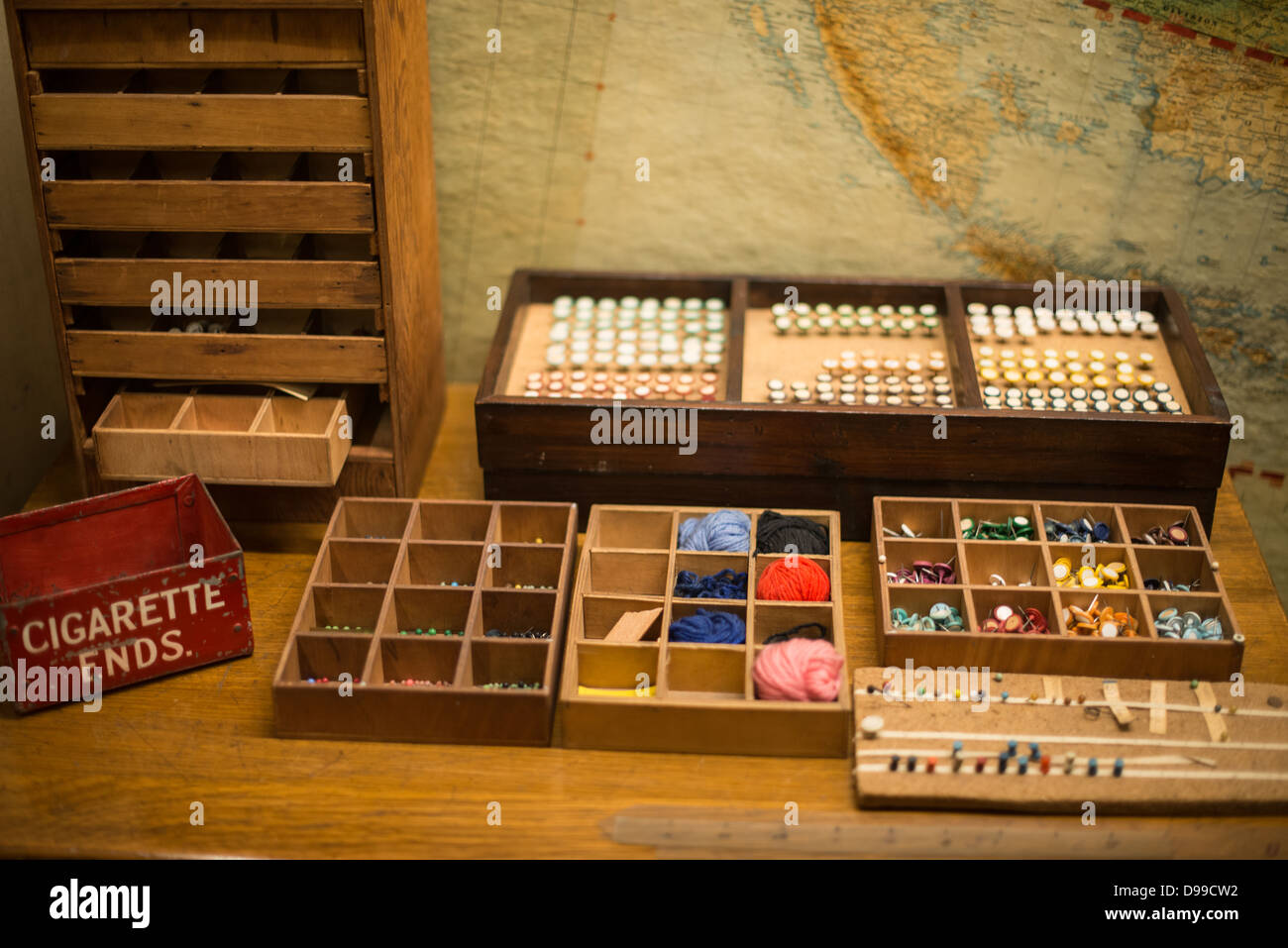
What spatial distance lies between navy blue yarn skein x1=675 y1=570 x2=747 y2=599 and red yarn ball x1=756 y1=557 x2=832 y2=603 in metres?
0.05

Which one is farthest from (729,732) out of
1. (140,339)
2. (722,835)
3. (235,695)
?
(140,339)

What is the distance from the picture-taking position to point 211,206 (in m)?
3.57

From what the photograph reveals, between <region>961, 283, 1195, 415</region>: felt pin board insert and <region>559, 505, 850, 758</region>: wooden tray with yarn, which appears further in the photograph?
<region>961, 283, 1195, 415</region>: felt pin board insert

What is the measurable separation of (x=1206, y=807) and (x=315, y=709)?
2.06 m

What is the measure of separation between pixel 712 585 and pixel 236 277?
1529 mm

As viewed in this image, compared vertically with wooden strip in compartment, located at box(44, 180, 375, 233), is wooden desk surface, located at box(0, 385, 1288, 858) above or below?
below

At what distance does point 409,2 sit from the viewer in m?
3.73

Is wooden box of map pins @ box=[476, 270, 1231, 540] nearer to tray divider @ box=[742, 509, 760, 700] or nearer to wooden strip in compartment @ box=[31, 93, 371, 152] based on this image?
tray divider @ box=[742, 509, 760, 700]

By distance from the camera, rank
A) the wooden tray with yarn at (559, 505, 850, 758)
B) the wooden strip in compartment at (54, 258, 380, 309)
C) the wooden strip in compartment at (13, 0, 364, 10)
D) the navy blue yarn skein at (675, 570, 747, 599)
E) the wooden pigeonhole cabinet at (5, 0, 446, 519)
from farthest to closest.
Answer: the wooden strip in compartment at (54, 258, 380, 309)
the navy blue yarn skein at (675, 570, 747, 599)
the wooden pigeonhole cabinet at (5, 0, 446, 519)
the wooden strip in compartment at (13, 0, 364, 10)
the wooden tray with yarn at (559, 505, 850, 758)

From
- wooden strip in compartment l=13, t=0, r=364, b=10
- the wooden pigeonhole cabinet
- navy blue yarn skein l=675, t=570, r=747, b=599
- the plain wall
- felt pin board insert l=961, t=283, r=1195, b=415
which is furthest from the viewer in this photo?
the plain wall

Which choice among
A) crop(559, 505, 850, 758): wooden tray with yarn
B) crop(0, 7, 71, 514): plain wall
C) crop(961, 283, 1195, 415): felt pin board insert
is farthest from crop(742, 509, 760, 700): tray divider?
crop(0, 7, 71, 514): plain wall

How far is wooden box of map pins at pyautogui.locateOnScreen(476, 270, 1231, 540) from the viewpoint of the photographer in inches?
147

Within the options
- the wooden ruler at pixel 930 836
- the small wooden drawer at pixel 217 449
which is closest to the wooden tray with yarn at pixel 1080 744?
the wooden ruler at pixel 930 836

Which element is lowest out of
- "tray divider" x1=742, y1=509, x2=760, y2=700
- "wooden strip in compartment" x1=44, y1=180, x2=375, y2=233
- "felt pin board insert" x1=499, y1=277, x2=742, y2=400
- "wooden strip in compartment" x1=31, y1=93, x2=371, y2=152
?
"tray divider" x1=742, y1=509, x2=760, y2=700
